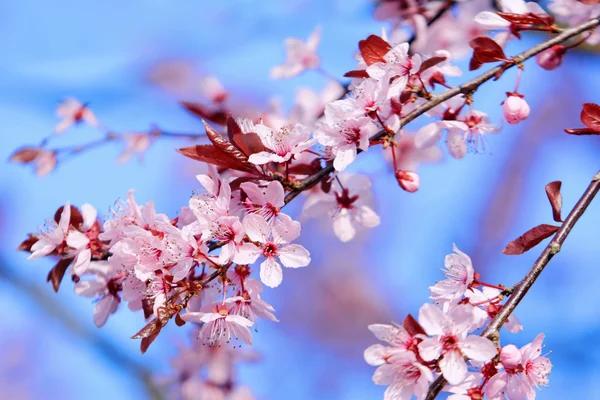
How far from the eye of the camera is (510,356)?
94 centimetres

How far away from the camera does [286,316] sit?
5.68 metres

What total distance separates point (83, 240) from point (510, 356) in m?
0.84

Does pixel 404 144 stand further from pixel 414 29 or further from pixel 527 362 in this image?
pixel 527 362

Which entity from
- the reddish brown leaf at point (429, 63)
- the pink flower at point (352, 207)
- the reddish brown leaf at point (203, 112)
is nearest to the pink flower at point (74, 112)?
the reddish brown leaf at point (203, 112)

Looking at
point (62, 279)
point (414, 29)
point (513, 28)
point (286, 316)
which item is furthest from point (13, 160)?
point (286, 316)

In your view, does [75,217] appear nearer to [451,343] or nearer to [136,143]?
[451,343]

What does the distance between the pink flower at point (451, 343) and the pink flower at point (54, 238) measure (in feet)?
2.46

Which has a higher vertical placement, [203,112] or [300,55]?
[300,55]

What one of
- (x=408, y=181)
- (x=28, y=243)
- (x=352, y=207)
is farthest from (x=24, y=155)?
(x=408, y=181)

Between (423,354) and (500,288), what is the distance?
21 centimetres

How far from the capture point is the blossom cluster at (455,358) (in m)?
0.90

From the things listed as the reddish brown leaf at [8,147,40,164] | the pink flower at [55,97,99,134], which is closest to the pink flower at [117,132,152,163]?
the pink flower at [55,97,99,134]

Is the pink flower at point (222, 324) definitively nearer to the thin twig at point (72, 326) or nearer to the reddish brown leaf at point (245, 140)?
the reddish brown leaf at point (245, 140)

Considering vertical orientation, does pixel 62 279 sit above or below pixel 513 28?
below
